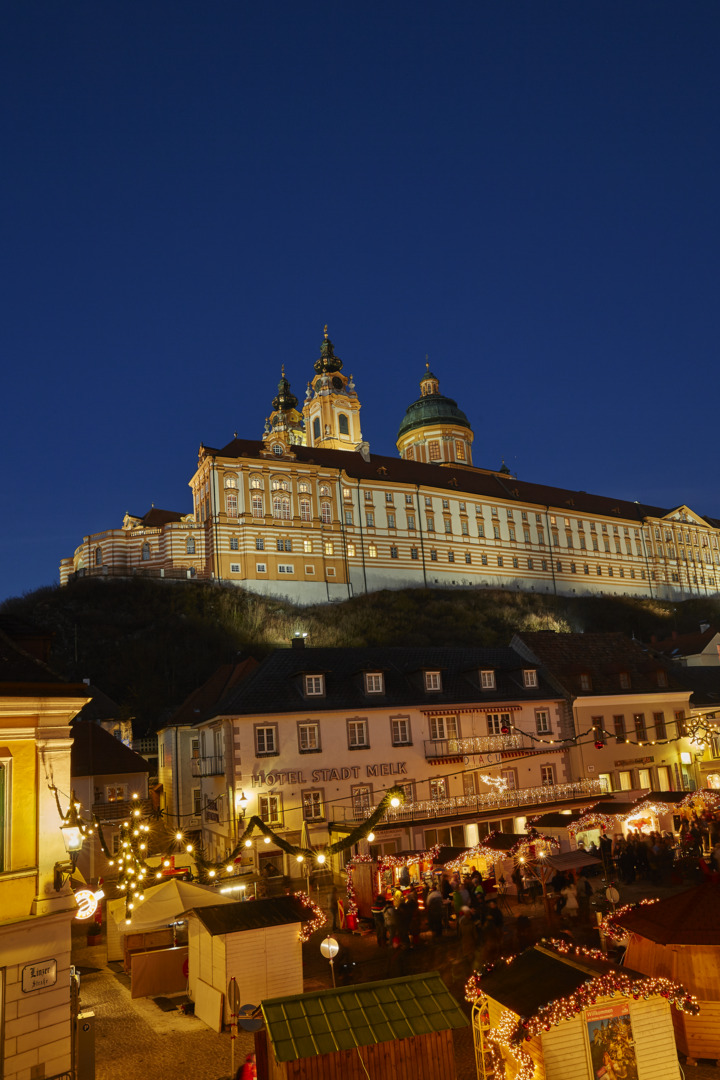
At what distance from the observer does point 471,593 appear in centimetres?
7969

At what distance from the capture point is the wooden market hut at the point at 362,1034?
28.9 feet

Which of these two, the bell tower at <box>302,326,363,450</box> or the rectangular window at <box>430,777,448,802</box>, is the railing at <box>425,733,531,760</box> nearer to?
the rectangular window at <box>430,777,448,802</box>

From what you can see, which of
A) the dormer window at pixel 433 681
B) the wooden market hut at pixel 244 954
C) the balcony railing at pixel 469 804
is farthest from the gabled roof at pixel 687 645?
the wooden market hut at pixel 244 954

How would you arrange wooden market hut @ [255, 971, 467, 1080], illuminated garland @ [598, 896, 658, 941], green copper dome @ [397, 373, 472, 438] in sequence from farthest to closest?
green copper dome @ [397, 373, 472, 438], illuminated garland @ [598, 896, 658, 941], wooden market hut @ [255, 971, 467, 1080]

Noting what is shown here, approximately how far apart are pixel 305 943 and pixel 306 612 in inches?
1971

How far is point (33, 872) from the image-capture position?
38.1 feet

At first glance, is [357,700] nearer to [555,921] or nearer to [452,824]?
[452,824]

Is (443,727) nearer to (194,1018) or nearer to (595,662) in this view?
(595,662)

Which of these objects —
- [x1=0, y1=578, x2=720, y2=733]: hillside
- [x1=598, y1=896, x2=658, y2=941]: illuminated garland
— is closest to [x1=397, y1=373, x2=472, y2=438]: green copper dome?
[x1=0, y1=578, x2=720, y2=733]: hillside

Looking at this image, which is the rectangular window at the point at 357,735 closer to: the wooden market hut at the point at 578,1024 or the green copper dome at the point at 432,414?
the wooden market hut at the point at 578,1024

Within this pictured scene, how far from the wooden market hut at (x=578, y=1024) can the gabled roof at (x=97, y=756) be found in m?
28.1

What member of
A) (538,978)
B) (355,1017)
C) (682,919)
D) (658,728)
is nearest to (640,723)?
(658,728)

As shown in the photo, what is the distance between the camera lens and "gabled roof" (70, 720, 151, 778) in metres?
34.9

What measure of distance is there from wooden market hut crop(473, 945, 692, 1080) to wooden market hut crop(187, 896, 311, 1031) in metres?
4.98
